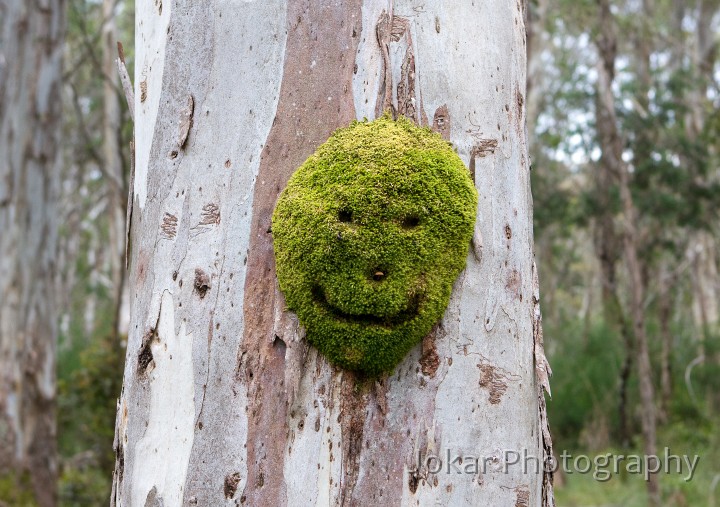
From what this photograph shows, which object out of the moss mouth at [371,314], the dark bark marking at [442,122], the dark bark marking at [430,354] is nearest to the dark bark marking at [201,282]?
the moss mouth at [371,314]

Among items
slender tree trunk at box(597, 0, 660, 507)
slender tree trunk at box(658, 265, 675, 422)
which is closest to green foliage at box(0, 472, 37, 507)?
slender tree trunk at box(597, 0, 660, 507)

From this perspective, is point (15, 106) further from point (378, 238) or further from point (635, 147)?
point (635, 147)

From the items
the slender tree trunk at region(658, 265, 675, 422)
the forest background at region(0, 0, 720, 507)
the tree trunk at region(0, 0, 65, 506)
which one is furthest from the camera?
the slender tree trunk at region(658, 265, 675, 422)

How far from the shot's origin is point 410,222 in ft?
4.45

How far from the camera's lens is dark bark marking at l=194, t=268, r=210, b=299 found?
1370mm

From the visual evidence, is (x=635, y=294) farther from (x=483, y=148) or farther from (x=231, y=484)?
(x=231, y=484)

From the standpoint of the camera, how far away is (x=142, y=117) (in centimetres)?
162

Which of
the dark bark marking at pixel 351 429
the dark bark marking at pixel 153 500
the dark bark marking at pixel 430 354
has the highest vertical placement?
the dark bark marking at pixel 430 354

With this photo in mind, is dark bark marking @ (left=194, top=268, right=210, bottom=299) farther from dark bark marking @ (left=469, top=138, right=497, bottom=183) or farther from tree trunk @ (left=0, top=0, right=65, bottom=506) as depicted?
tree trunk @ (left=0, top=0, right=65, bottom=506)

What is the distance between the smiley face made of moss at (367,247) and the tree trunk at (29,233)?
4.28m

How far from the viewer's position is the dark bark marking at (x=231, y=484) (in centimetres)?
128

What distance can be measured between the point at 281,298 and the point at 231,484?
1.21ft

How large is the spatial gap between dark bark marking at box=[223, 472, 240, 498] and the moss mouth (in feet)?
1.18

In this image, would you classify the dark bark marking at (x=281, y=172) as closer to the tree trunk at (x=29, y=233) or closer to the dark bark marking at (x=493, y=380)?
the dark bark marking at (x=493, y=380)
